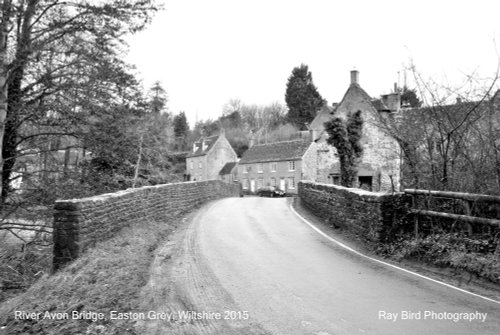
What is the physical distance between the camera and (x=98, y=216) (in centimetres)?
999

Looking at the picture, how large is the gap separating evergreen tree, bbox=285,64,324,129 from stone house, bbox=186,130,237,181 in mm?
17528

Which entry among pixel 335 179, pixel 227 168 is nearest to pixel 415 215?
pixel 335 179

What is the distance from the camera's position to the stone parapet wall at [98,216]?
9000 millimetres

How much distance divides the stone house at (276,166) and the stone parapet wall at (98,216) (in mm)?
42444

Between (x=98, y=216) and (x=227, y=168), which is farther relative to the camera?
(x=227, y=168)

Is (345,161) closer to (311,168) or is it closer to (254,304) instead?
(254,304)

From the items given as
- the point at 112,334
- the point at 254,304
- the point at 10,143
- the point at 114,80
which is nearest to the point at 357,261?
the point at 254,304

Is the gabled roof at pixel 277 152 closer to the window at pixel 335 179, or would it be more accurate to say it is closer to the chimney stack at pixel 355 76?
the chimney stack at pixel 355 76

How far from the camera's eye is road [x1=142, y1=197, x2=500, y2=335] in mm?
5434

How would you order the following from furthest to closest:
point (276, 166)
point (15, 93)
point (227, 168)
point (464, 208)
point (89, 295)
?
point (227, 168), point (276, 166), point (15, 93), point (464, 208), point (89, 295)

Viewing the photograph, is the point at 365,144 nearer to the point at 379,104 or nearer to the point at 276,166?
the point at 379,104

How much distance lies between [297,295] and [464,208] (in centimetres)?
477

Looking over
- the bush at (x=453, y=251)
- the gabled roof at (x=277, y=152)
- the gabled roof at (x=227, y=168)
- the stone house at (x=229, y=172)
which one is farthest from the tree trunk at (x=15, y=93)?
the gabled roof at (x=227, y=168)

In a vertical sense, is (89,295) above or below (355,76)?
below
